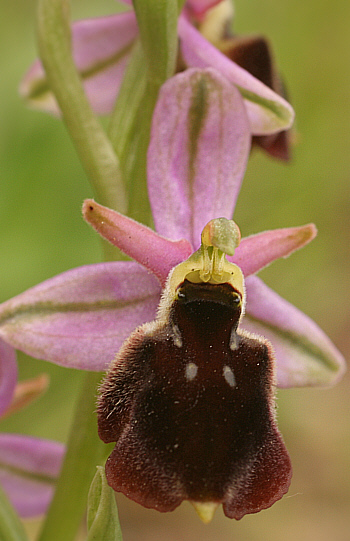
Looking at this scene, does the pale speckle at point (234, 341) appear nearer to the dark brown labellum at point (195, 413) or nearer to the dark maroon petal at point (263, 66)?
the dark brown labellum at point (195, 413)

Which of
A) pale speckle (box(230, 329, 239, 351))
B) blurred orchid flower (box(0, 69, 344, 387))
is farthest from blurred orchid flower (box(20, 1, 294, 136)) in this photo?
pale speckle (box(230, 329, 239, 351))

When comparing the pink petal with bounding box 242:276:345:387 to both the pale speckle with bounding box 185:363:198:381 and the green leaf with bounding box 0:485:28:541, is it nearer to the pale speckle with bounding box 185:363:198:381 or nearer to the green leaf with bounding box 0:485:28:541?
the pale speckle with bounding box 185:363:198:381

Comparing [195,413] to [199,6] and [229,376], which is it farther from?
[199,6]

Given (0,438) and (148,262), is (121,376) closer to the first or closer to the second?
(148,262)

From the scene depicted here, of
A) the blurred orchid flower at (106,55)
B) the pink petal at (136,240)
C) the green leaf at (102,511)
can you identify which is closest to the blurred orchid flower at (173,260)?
the pink petal at (136,240)

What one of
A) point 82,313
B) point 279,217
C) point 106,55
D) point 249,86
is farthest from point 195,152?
point 279,217

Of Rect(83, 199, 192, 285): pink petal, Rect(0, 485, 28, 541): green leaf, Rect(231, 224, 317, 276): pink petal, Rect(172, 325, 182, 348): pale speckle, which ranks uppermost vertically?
Rect(83, 199, 192, 285): pink petal

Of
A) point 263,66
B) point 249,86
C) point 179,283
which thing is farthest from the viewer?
point 263,66
